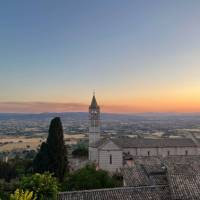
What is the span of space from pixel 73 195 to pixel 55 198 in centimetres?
241

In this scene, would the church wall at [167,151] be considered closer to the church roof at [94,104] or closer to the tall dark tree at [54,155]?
the church roof at [94,104]

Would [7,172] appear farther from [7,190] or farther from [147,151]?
[147,151]

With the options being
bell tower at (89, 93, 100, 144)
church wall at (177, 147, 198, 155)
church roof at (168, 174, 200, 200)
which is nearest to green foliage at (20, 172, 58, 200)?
church roof at (168, 174, 200, 200)

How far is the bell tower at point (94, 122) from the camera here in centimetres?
6274

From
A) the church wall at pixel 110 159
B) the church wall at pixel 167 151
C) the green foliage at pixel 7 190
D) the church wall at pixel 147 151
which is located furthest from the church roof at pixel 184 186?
the church wall at pixel 167 151

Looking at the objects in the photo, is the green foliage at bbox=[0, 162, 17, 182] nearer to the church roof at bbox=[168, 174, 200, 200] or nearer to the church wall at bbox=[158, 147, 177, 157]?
the church wall at bbox=[158, 147, 177, 157]

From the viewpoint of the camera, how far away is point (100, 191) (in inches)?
957

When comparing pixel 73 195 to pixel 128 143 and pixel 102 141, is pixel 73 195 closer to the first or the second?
pixel 102 141

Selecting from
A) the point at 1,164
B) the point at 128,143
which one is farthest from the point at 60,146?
the point at 1,164

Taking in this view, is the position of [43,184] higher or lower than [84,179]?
higher

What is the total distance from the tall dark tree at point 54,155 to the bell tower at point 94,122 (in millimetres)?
13493

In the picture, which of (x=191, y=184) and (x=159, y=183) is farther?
(x=159, y=183)

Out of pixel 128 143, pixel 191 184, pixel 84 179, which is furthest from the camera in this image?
pixel 128 143

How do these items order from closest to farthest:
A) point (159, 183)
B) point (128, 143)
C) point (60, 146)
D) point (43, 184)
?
point (43, 184) < point (159, 183) < point (60, 146) < point (128, 143)
